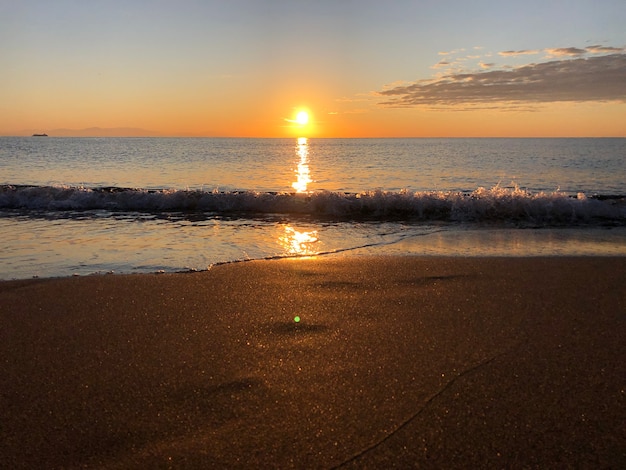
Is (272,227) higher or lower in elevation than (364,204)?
lower

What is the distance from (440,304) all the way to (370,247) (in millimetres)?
4009

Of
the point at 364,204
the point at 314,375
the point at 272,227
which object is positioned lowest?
the point at 272,227

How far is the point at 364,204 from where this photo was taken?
15.0m

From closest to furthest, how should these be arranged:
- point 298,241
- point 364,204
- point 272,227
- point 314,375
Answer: point 314,375, point 298,241, point 272,227, point 364,204

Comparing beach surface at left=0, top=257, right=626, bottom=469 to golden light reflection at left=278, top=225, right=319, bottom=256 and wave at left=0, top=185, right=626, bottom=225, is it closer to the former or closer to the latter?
golden light reflection at left=278, top=225, right=319, bottom=256

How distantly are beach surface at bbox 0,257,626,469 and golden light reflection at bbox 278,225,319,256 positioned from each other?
2.60m

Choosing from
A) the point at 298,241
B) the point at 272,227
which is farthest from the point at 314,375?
the point at 272,227

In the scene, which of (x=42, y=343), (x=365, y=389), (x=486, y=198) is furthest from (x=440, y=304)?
(x=486, y=198)

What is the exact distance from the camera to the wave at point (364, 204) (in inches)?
542

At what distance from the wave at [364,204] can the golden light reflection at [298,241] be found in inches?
119

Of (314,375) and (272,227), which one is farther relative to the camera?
(272,227)

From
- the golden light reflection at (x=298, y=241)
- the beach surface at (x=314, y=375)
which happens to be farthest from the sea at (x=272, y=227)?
the beach surface at (x=314, y=375)

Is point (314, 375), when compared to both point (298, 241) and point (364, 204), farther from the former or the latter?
point (364, 204)

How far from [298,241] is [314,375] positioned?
6432mm
